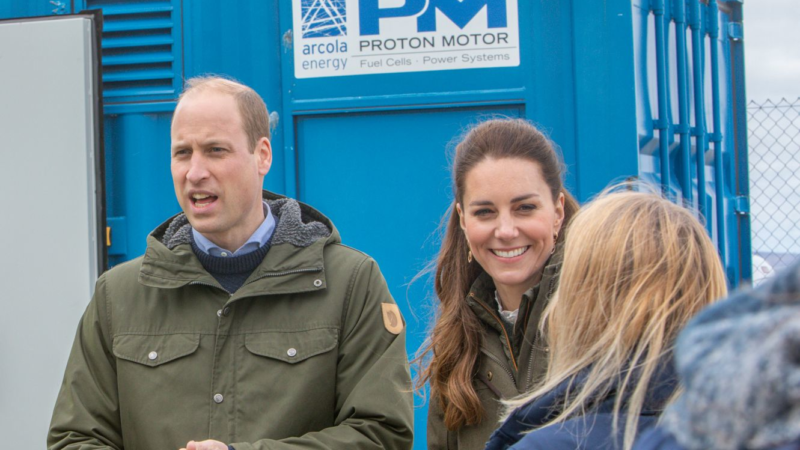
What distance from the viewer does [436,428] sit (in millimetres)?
1981

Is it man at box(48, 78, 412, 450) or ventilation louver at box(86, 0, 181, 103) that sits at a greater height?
ventilation louver at box(86, 0, 181, 103)

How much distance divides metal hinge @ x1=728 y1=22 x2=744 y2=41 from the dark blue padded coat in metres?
3.49

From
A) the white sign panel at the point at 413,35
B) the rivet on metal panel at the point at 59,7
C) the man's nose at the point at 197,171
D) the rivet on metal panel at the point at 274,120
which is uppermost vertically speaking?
the rivet on metal panel at the point at 59,7

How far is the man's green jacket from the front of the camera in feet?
5.73

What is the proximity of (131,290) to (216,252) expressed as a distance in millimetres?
200

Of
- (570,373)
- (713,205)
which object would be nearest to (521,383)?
(570,373)

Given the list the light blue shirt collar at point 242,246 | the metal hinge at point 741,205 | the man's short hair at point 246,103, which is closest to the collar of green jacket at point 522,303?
the light blue shirt collar at point 242,246

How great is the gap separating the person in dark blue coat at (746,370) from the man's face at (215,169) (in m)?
1.42

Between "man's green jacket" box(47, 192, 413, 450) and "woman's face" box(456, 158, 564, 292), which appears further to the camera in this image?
"woman's face" box(456, 158, 564, 292)

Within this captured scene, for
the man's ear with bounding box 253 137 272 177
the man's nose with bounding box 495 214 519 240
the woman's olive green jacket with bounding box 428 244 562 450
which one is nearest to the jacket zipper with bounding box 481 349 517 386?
the woman's olive green jacket with bounding box 428 244 562 450

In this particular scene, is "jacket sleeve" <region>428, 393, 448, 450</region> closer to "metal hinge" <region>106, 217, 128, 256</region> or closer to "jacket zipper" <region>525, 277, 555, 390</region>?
"jacket zipper" <region>525, 277, 555, 390</region>

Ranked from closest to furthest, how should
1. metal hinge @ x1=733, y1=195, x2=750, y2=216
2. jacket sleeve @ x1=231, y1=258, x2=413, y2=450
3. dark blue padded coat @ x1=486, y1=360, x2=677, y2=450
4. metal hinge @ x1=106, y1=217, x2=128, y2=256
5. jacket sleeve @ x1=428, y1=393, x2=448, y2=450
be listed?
dark blue padded coat @ x1=486, y1=360, x2=677, y2=450
jacket sleeve @ x1=231, y1=258, x2=413, y2=450
jacket sleeve @ x1=428, y1=393, x2=448, y2=450
metal hinge @ x1=106, y1=217, x2=128, y2=256
metal hinge @ x1=733, y1=195, x2=750, y2=216

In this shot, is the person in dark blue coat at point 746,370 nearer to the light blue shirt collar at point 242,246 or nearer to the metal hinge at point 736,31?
the light blue shirt collar at point 242,246

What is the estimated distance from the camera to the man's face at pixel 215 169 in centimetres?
188
